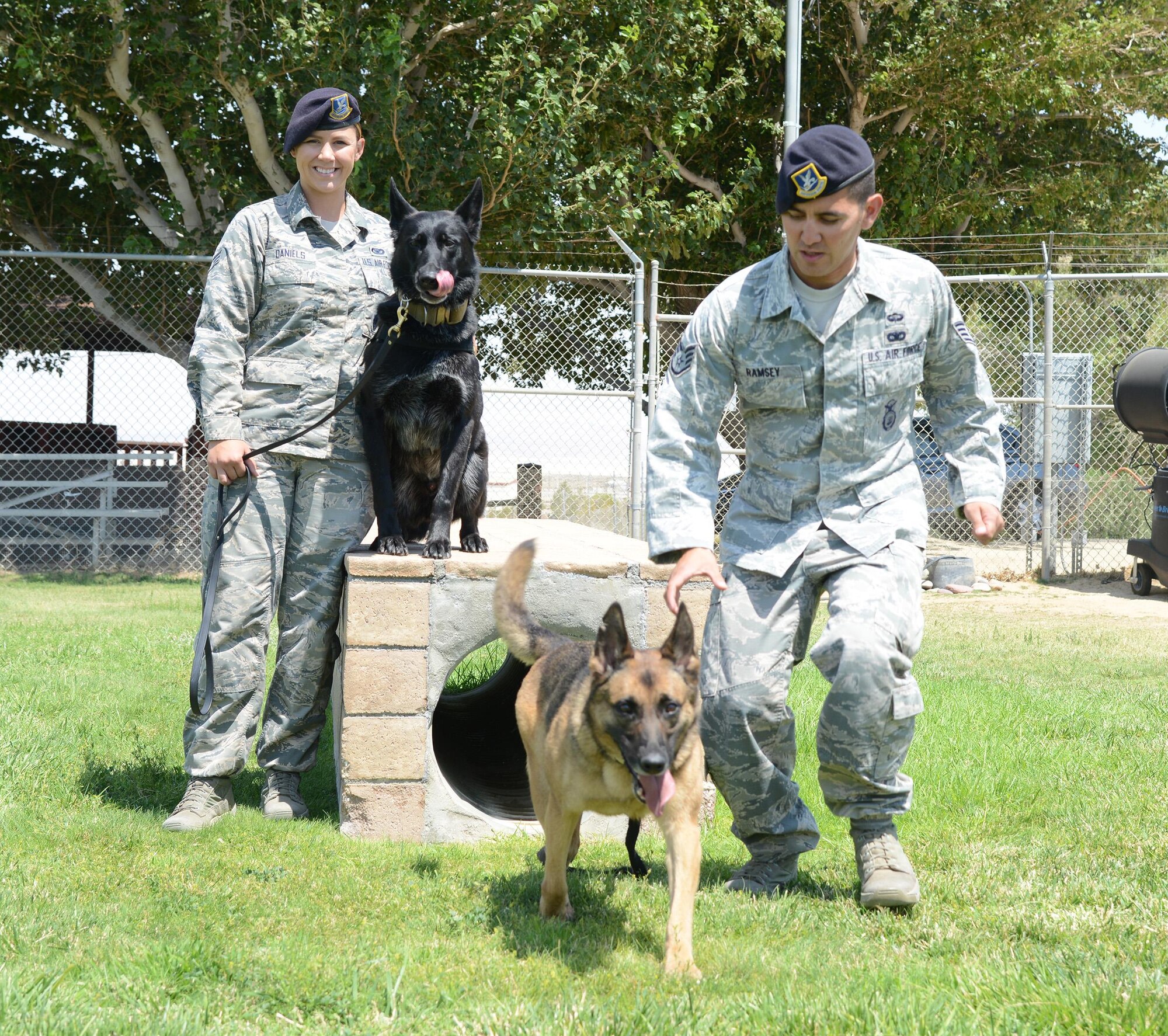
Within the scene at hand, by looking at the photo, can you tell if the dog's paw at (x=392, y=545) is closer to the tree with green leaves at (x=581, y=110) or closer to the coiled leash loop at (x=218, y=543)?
the coiled leash loop at (x=218, y=543)

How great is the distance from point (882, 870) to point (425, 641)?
1.90 meters

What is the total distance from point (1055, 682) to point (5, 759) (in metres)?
5.89

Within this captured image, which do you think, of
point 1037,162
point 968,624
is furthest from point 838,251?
point 1037,162

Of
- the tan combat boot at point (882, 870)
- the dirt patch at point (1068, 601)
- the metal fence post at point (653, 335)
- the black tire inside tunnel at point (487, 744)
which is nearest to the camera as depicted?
the tan combat boot at point (882, 870)

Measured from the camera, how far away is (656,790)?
2.94 metres

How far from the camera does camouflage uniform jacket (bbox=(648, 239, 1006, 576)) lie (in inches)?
134

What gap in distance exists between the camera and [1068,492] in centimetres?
1278

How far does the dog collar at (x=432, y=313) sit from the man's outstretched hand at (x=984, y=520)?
6.83ft

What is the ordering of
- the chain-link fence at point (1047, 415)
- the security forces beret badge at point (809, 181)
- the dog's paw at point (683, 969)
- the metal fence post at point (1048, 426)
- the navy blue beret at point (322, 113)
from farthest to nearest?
the chain-link fence at point (1047, 415)
the metal fence post at point (1048, 426)
the navy blue beret at point (322, 113)
the security forces beret badge at point (809, 181)
the dog's paw at point (683, 969)

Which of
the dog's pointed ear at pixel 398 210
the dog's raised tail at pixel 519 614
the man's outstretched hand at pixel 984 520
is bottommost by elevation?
the dog's raised tail at pixel 519 614

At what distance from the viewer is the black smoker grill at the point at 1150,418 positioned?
10820mm

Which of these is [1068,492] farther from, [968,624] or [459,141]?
[459,141]

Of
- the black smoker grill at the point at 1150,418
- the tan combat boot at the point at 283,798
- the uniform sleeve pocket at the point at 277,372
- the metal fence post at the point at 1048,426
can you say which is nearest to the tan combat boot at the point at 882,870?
the tan combat boot at the point at 283,798

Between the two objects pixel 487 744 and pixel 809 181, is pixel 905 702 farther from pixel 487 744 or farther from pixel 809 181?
pixel 487 744
